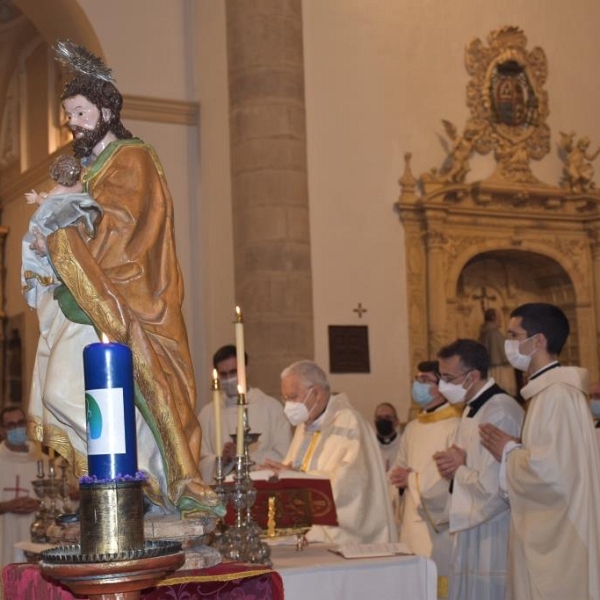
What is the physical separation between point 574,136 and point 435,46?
2.24m

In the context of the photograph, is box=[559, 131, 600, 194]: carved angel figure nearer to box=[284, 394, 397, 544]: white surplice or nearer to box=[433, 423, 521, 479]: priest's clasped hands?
box=[284, 394, 397, 544]: white surplice

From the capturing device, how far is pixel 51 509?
20.4 feet

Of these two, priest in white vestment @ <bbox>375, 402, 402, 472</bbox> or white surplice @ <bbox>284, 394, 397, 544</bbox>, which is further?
priest in white vestment @ <bbox>375, 402, 402, 472</bbox>

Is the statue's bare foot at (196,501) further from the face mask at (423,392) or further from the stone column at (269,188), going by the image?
the stone column at (269,188)

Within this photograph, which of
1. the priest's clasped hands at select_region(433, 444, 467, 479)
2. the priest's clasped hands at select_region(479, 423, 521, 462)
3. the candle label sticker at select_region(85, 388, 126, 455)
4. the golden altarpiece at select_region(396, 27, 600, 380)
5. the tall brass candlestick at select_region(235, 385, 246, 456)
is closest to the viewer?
the candle label sticker at select_region(85, 388, 126, 455)

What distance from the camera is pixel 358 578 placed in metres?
4.33

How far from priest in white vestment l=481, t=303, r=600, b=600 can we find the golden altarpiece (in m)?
8.47

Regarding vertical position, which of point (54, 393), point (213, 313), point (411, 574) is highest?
point (213, 313)

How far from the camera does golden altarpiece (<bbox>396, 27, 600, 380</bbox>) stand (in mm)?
14133

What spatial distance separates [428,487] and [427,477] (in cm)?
17

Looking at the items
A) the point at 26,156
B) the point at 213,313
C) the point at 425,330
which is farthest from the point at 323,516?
the point at 26,156

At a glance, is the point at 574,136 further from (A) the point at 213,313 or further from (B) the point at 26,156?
(B) the point at 26,156

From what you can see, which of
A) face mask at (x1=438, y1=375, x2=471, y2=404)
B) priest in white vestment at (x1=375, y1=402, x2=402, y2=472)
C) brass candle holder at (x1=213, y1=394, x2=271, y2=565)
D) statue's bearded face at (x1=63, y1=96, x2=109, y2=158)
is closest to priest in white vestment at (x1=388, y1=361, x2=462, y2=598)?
face mask at (x1=438, y1=375, x2=471, y2=404)

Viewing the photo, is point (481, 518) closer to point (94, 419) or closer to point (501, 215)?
point (94, 419)
